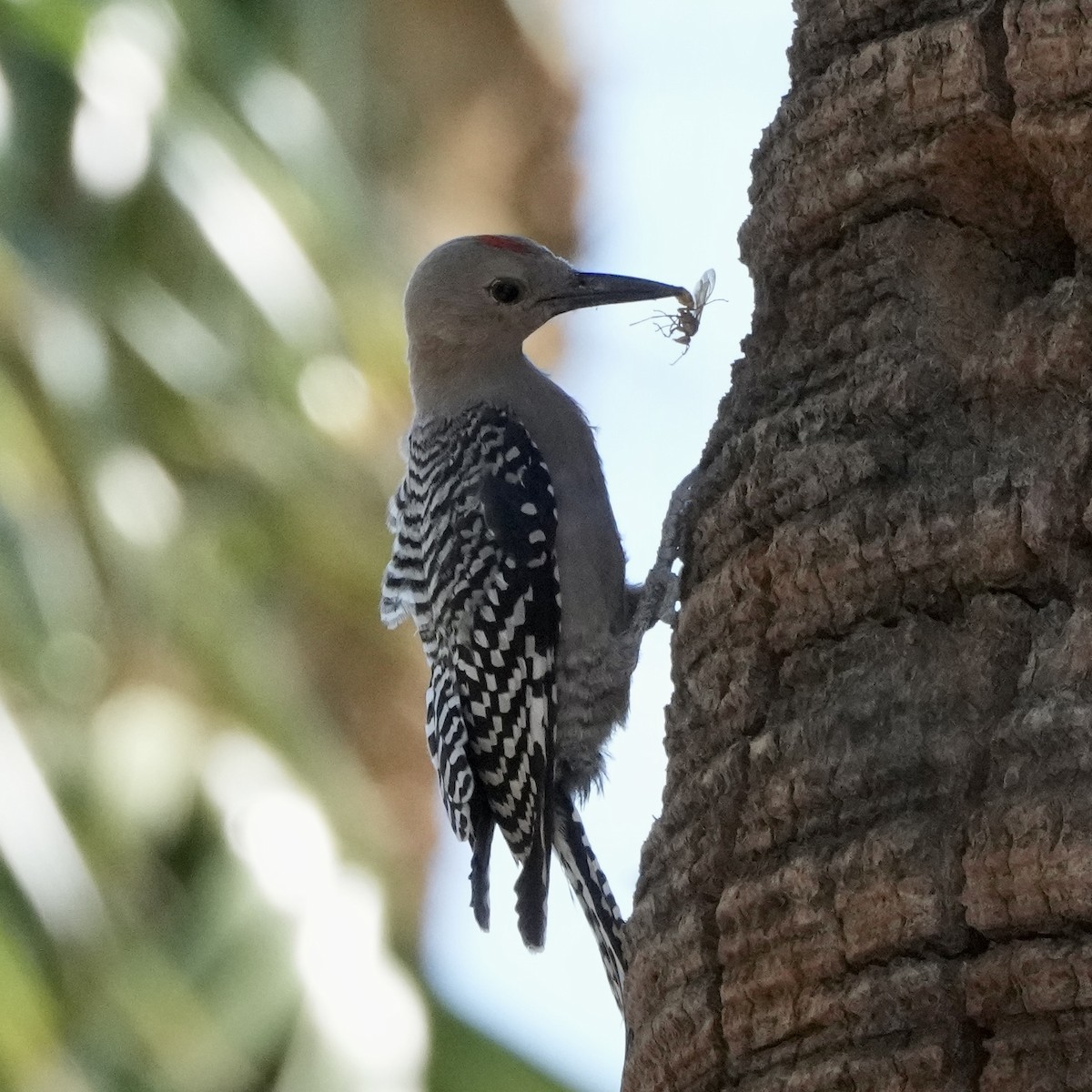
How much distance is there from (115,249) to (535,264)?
95.9 inches

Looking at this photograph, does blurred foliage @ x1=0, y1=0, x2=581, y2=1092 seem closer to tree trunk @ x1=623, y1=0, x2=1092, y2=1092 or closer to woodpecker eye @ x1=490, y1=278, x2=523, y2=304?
woodpecker eye @ x1=490, y1=278, x2=523, y2=304

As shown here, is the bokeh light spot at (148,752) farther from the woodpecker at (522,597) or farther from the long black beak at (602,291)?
the long black beak at (602,291)

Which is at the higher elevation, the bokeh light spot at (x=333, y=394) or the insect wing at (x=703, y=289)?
the bokeh light spot at (x=333, y=394)

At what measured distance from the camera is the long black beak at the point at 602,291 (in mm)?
4723

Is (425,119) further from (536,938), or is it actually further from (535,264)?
(536,938)

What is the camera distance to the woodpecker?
14.0 feet

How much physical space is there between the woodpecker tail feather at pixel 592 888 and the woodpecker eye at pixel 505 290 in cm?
129

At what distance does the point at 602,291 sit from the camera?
16.0 feet

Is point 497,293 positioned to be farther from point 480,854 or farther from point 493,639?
point 480,854

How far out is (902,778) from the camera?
8.53 ft

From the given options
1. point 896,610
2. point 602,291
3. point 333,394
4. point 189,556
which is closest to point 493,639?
point 602,291

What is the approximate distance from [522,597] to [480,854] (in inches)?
22.4

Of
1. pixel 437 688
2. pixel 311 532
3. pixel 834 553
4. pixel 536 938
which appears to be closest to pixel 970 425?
pixel 834 553

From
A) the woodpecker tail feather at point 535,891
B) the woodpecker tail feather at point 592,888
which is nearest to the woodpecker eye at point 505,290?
the woodpecker tail feather at point 592,888
